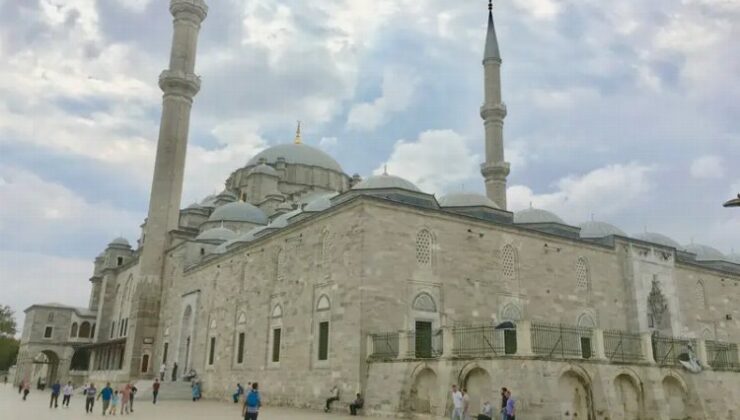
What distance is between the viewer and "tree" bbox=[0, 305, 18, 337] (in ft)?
148

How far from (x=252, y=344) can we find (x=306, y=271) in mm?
3914

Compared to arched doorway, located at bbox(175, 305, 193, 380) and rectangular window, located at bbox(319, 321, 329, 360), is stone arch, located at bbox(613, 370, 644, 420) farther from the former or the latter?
arched doorway, located at bbox(175, 305, 193, 380)

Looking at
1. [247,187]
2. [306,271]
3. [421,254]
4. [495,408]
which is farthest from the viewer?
[247,187]

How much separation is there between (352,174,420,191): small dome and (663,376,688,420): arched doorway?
875 cm

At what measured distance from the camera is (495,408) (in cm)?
1108

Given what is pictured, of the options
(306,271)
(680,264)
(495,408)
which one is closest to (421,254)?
(306,271)

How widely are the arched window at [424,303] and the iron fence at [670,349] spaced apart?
18.0 ft

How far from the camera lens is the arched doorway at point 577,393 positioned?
38.0ft

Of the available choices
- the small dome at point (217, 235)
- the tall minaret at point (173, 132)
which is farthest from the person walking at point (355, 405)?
the tall minaret at point (173, 132)

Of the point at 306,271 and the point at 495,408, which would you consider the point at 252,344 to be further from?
the point at 495,408

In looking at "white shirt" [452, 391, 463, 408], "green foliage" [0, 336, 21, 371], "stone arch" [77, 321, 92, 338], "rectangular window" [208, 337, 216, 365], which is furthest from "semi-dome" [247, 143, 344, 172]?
"green foliage" [0, 336, 21, 371]

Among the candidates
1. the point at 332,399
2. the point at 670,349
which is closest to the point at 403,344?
the point at 332,399

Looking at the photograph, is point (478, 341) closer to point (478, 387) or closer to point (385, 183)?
point (478, 387)

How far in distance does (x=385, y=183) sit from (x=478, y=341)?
664 centimetres
